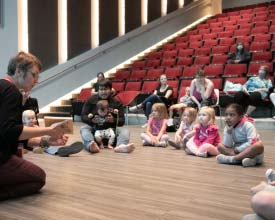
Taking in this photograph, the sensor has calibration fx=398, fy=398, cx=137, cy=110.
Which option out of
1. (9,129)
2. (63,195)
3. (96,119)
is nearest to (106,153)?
(96,119)

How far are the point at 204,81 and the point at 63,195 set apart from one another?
145 inches

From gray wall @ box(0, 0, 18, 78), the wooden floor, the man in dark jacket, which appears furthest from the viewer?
gray wall @ box(0, 0, 18, 78)

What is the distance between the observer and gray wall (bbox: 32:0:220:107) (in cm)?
806

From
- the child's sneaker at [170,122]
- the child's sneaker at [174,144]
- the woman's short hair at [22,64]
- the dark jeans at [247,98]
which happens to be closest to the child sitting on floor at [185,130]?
the child's sneaker at [174,144]

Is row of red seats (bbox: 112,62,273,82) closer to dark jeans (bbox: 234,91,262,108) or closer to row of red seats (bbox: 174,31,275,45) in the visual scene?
dark jeans (bbox: 234,91,262,108)

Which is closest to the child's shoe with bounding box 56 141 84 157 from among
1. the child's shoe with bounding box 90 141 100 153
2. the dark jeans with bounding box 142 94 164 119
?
the child's shoe with bounding box 90 141 100 153

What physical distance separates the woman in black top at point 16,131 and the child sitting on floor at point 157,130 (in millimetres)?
2035

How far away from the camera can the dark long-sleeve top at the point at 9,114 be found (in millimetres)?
1957

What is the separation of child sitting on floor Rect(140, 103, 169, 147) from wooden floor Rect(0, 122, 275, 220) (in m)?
0.71

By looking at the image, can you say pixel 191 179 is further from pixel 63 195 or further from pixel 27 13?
pixel 27 13

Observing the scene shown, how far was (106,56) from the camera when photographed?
30.0 feet

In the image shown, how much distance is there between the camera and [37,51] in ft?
25.7

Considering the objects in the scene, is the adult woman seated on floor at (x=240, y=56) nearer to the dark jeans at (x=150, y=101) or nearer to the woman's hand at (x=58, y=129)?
the dark jeans at (x=150, y=101)

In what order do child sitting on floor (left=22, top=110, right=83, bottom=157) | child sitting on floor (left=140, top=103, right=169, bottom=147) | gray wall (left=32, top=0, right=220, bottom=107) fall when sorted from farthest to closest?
1. gray wall (left=32, top=0, right=220, bottom=107)
2. child sitting on floor (left=140, top=103, right=169, bottom=147)
3. child sitting on floor (left=22, top=110, right=83, bottom=157)
